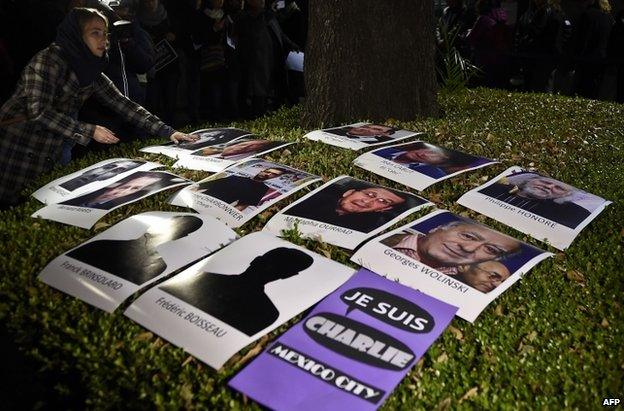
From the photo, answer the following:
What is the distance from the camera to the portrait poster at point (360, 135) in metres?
3.68

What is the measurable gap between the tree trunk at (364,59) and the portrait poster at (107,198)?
190 cm

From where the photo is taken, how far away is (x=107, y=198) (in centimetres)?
290

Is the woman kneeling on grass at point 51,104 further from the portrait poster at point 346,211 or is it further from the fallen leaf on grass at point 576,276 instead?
the fallen leaf on grass at point 576,276

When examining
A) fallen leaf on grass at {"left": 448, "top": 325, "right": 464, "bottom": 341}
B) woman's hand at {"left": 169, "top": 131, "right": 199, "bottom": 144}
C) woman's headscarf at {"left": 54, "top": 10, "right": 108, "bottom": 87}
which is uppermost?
woman's headscarf at {"left": 54, "top": 10, "right": 108, "bottom": 87}

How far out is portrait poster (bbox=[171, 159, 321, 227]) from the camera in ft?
8.78

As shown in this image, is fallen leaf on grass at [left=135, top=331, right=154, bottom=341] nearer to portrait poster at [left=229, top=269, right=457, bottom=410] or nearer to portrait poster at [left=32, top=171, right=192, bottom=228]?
portrait poster at [left=229, top=269, right=457, bottom=410]

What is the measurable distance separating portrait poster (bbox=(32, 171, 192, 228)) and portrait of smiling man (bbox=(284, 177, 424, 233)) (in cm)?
70

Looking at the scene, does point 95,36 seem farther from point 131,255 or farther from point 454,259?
point 454,259

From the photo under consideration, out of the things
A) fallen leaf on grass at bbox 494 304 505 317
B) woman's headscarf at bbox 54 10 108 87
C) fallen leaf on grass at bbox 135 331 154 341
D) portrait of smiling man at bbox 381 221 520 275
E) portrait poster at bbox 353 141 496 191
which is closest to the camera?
fallen leaf on grass at bbox 135 331 154 341

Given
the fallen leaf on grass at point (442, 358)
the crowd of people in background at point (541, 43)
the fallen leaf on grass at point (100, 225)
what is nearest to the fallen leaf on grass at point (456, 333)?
the fallen leaf on grass at point (442, 358)

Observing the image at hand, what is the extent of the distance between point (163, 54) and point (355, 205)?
4640 millimetres

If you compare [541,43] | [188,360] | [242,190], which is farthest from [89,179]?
[541,43]

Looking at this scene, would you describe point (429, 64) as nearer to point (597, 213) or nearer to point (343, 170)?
point (343, 170)

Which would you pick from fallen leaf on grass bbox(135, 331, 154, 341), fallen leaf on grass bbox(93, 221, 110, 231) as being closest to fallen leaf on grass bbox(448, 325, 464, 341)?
fallen leaf on grass bbox(135, 331, 154, 341)
